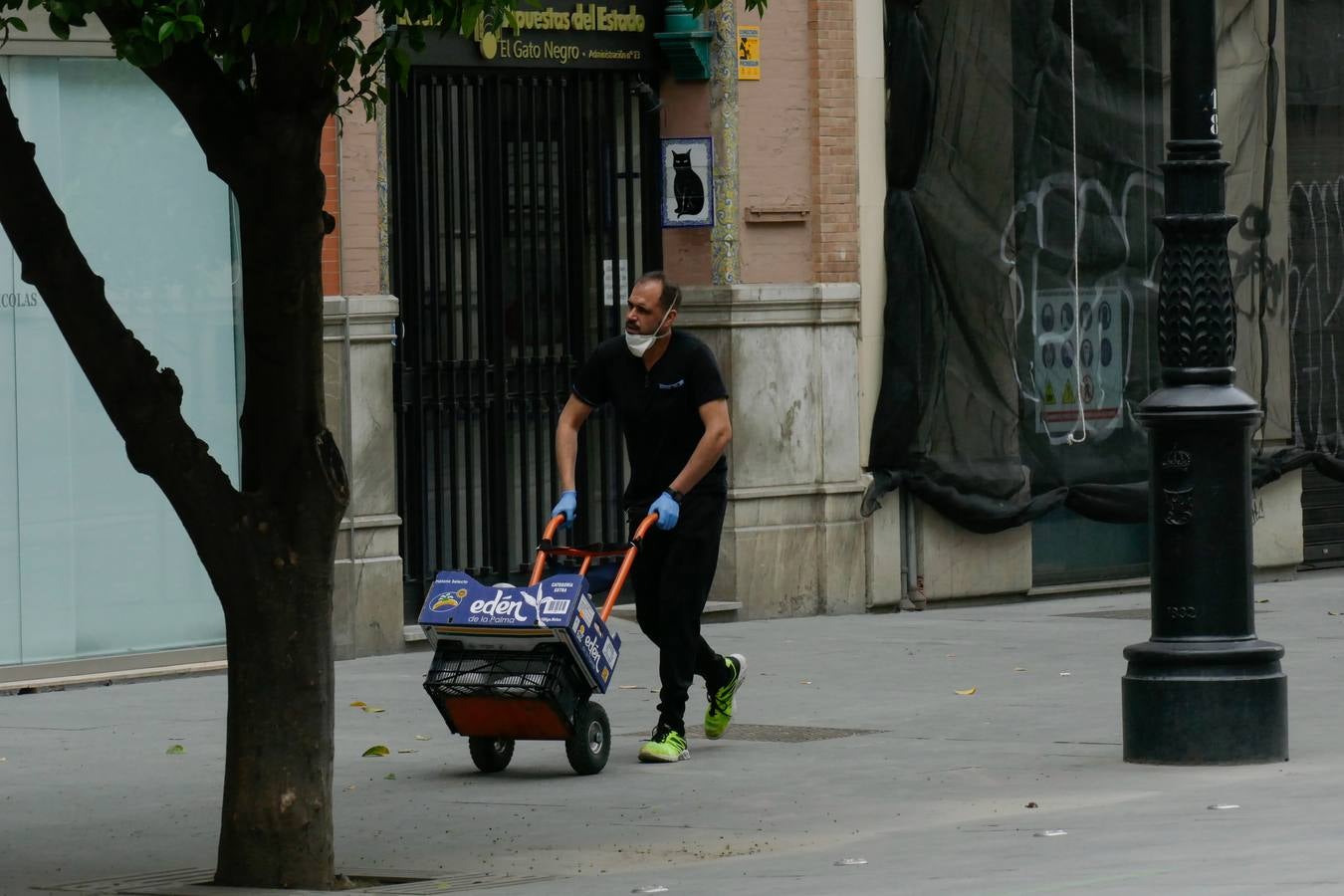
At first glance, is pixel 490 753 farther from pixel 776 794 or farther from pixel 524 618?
Answer: pixel 776 794

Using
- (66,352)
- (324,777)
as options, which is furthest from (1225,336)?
(66,352)

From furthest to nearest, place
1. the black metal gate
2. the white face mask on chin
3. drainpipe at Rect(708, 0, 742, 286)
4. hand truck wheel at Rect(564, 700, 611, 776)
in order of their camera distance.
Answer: drainpipe at Rect(708, 0, 742, 286), the black metal gate, the white face mask on chin, hand truck wheel at Rect(564, 700, 611, 776)

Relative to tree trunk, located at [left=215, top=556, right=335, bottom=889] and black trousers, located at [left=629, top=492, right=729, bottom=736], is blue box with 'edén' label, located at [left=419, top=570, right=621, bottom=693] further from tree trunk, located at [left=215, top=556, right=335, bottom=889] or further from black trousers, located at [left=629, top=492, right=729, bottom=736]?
tree trunk, located at [left=215, top=556, right=335, bottom=889]

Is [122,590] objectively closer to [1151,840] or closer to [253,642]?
[253,642]

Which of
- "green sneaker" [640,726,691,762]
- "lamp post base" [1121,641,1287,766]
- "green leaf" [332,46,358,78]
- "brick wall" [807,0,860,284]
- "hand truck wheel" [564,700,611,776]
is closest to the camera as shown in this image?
"green leaf" [332,46,358,78]

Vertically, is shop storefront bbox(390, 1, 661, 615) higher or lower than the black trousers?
higher

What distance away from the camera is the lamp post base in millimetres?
9641

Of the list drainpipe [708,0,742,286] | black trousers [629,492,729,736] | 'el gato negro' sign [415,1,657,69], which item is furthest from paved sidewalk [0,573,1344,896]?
'el gato negro' sign [415,1,657,69]

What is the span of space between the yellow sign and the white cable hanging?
2643mm

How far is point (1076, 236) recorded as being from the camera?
17719mm

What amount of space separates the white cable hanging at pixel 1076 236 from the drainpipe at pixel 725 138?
2838 mm

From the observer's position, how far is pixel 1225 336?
9.87 m

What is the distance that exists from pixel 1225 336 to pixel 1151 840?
2702mm

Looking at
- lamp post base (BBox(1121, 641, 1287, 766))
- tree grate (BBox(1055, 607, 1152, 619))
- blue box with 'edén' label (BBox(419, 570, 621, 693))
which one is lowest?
tree grate (BBox(1055, 607, 1152, 619))
